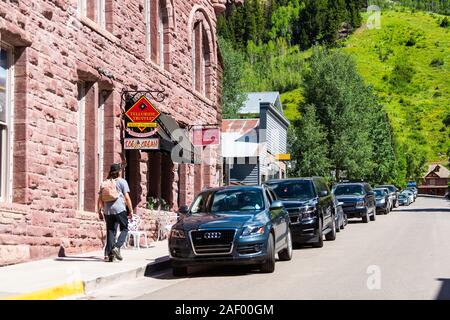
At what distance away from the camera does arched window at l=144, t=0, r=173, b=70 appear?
2338 centimetres

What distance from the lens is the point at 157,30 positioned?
23812mm

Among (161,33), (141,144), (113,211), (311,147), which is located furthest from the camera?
(311,147)

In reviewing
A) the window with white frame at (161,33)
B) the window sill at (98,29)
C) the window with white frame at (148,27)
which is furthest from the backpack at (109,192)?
the window with white frame at (161,33)

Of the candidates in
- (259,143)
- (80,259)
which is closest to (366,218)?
(259,143)

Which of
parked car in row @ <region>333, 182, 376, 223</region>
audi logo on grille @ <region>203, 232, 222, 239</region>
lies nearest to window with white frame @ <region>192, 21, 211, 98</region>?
parked car in row @ <region>333, 182, 376, 223</region>

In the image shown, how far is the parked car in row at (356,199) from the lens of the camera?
3291cm

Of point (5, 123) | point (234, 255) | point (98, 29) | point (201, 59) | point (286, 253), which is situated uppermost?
point (201, 59)

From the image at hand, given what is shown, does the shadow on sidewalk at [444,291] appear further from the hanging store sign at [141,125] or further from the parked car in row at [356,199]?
the parked car in row at [356,199]

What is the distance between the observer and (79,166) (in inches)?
709

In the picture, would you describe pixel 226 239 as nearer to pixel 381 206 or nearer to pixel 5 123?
pixel 5 123

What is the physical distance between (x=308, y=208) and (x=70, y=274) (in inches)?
340

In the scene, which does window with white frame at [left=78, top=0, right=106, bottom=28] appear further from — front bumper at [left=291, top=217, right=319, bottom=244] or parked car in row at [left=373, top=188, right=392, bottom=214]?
parked car in row at [left=373, top=188, right=392, bottom=214]

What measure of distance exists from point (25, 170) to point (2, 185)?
512 millimetres

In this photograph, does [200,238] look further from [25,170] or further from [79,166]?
[79,166]
